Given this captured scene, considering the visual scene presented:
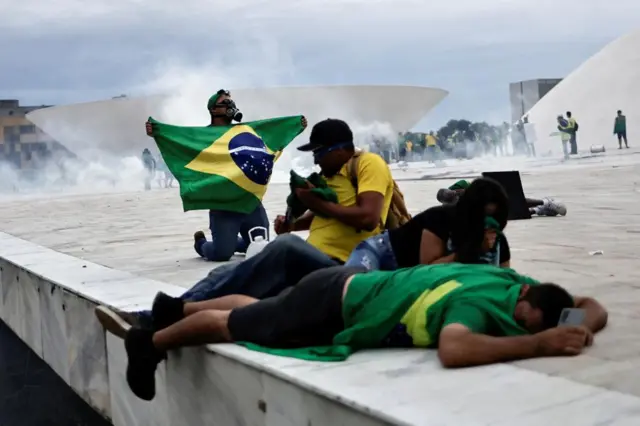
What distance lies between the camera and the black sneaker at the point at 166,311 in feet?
13.8

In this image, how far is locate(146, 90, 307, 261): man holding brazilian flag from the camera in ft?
23.9

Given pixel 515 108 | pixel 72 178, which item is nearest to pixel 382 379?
pixel 72 178

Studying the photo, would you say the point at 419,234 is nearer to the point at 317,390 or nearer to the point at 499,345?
the point at 499,345

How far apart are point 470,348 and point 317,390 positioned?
0.54 meters

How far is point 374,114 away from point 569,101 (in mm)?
16245

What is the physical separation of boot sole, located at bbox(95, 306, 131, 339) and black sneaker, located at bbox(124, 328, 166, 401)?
19.7 inches

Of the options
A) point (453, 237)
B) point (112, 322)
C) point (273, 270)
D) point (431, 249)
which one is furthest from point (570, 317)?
point (112, 322)

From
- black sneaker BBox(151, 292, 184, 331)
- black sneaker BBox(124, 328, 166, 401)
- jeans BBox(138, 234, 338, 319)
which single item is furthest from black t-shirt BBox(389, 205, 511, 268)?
black sneaker BBox(124, 328, 166, 401)

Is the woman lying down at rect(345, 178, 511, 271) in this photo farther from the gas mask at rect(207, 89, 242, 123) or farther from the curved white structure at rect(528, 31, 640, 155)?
the curved white structure at rect(528, 31, 640, 155)

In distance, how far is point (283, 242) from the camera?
441cm

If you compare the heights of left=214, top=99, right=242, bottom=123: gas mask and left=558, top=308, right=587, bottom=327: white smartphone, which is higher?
left=214, top=99, right=242, bottom=123: gas mask

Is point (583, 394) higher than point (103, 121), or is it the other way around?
point (103, 121)

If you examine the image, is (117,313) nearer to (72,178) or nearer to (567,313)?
(567,313)

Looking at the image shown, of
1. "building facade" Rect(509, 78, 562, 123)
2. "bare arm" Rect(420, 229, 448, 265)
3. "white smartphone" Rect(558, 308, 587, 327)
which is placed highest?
"building facade" Rect(509, 78, 562, 123)
